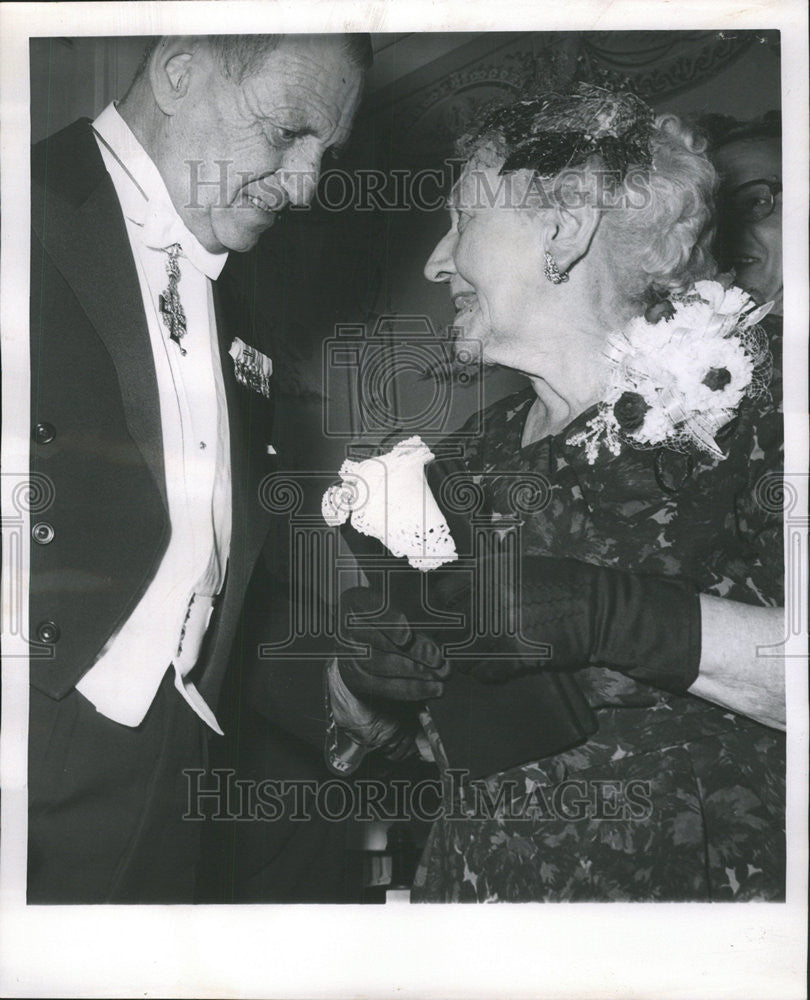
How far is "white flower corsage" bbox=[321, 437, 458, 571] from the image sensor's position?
5.86ft

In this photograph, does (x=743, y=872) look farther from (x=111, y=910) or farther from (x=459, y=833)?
(x=111, y=910)

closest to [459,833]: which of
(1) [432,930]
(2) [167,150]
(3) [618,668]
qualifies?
(1) [432,930]

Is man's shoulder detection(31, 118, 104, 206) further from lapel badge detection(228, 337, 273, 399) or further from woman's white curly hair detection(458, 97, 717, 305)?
woman's white curly hair detection(458, 97, 717, 305)

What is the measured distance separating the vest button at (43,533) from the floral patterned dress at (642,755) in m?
0.83

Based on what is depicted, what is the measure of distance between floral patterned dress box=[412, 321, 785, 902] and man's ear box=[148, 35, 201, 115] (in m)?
0.86

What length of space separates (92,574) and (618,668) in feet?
3.34

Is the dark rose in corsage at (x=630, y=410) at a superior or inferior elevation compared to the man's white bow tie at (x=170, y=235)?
inferior

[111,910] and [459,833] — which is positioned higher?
[459,833]

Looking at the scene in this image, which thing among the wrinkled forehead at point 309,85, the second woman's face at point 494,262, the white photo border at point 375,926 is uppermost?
the wrinkled forehead at point 309,85

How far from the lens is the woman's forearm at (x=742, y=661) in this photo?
178cm

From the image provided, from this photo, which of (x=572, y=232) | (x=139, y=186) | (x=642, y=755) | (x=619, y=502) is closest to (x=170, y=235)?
Answer: (x=139, y=186)

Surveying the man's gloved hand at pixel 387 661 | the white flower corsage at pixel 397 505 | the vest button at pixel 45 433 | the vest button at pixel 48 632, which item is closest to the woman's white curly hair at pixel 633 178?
the white flower corsage at pixel 397 505

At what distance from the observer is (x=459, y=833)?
70.8 inches

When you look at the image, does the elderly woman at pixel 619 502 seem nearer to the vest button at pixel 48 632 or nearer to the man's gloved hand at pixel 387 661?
the man's gloved hand at pixel 387 661
